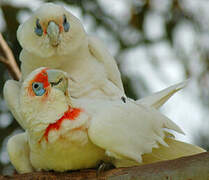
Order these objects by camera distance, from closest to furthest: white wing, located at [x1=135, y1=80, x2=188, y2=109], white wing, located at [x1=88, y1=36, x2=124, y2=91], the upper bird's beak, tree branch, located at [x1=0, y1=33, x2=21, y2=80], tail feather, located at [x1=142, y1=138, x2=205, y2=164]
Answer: tail feather, located at [x1=142, y1=138, x2=205, y2=164]
the upper bird's beak
white wing, located at [x1=135, y1=80, x2=188, y2=109]
white wing, located at [x1=88, y1=36, x2=124, y2=91]
tree branch, located at [x1=0, y1=33, x2=21, y2=80]

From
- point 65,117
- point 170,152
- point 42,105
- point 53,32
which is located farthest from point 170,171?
point 53,32

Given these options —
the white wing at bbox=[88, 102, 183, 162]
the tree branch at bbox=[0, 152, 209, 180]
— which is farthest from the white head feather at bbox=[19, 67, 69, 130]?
the tree branch at bbox=[0, 152, 209, 180]

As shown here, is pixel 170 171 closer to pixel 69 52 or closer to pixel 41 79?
pixel 41 79

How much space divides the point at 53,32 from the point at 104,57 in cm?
68

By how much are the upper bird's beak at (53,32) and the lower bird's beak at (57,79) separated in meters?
0.63

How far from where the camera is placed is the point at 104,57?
15.6 ft

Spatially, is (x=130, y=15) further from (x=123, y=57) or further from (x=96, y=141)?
(x=96, y=141)

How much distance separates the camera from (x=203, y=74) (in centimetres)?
752

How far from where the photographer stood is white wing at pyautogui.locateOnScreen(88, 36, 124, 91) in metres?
4.76

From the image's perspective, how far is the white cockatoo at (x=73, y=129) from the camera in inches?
144

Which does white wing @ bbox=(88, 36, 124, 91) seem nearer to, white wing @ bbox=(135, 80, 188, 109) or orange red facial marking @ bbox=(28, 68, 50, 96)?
white wing @ bbox=(135, 80, 188, 109)

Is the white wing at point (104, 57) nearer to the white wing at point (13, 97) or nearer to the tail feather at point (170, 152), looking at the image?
the white wing at point (13, 97)

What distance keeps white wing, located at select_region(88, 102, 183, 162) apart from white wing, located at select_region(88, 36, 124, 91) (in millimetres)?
817

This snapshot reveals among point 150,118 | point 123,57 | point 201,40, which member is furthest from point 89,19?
point 150,118
